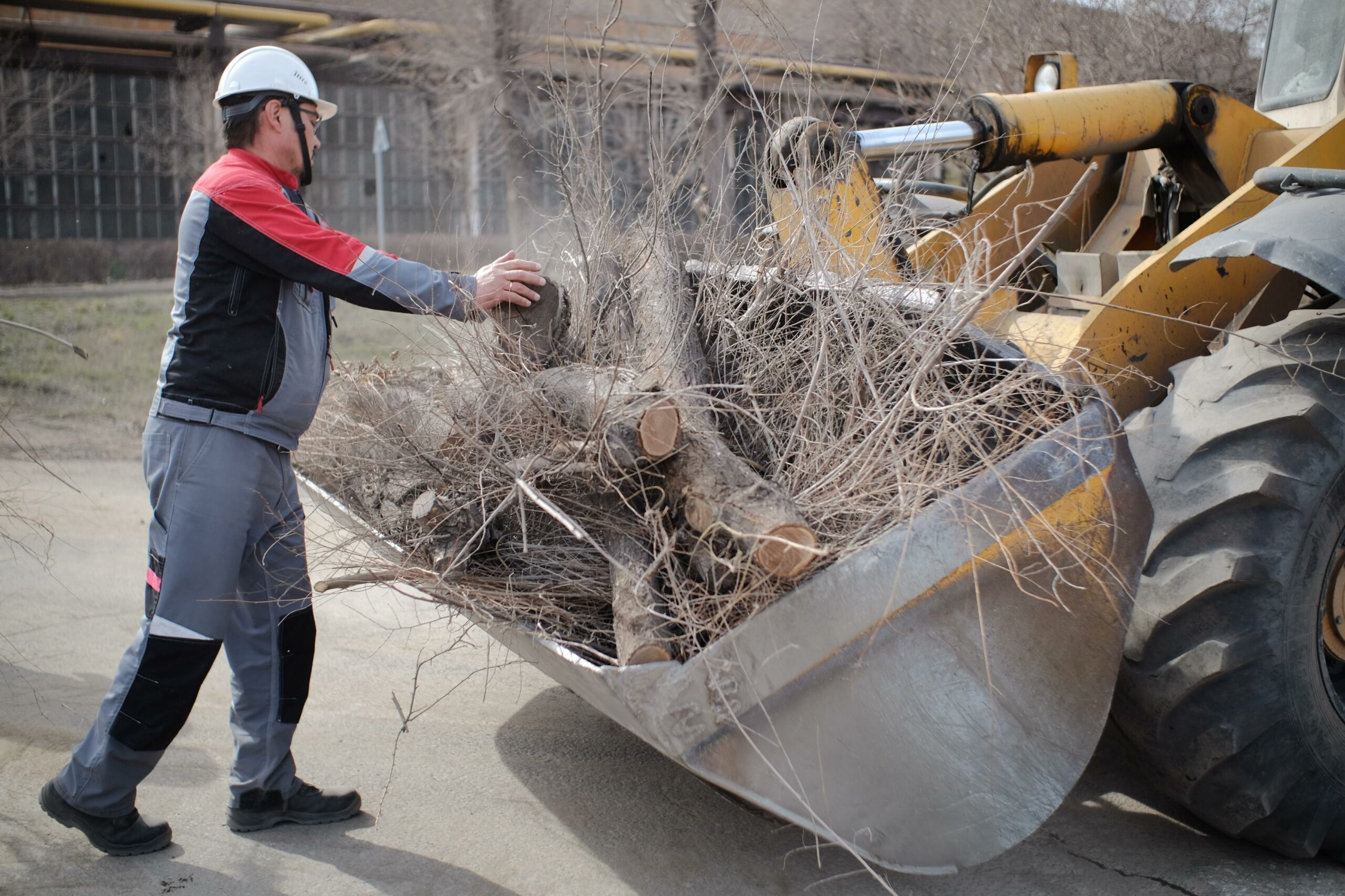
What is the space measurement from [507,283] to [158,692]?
146cm

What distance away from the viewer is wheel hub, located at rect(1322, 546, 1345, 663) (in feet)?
9.87

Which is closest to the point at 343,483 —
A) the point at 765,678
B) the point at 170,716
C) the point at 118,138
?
the point at 170,716

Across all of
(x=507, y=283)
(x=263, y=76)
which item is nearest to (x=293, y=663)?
(x=507, y=283)

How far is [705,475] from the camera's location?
2.61 metres

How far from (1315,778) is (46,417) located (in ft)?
29.2

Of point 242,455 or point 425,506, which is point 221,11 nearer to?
point 242,455

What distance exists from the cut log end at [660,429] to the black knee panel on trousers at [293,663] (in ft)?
4.51

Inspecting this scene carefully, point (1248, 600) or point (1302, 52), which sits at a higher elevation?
point (1302, 52)

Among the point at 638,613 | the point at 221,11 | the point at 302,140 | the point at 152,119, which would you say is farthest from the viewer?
the point at 152,119

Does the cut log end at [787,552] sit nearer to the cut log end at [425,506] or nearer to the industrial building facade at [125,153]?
the cut log end at [425,506]

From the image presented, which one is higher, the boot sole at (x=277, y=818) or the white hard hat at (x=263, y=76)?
the white hard hat at (x=263, y=76)

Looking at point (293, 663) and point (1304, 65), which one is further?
point (1304, 65)

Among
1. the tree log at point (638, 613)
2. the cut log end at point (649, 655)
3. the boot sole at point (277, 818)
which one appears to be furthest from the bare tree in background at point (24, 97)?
the cut log end at point (649, 655)

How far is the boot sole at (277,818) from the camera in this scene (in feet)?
10.7
